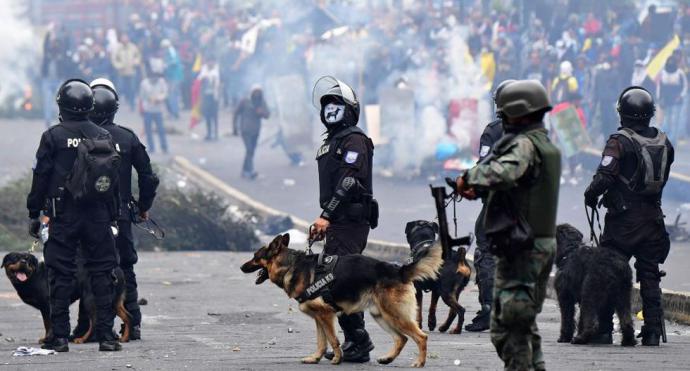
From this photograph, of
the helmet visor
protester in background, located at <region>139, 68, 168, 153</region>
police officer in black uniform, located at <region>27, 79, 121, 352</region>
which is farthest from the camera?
protester in background, located at <region>139, 68, 168, 153</region>

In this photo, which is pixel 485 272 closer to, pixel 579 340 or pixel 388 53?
pixel 579 340

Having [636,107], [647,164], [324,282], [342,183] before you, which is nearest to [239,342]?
[324,282]

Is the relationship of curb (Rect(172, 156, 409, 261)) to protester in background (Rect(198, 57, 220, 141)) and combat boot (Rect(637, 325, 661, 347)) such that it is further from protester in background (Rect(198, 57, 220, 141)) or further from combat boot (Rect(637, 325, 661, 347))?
combat boot (Rect(637, 325, 661, 347))

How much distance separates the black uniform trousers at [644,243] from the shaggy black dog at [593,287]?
0.15 m

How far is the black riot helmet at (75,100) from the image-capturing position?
984 centimetres

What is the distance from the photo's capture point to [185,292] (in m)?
14.5

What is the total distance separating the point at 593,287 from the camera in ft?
32.9

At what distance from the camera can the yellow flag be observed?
25.8 m

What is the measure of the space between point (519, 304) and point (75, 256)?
147 inches

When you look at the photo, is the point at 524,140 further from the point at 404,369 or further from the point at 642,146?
the point at 642,146

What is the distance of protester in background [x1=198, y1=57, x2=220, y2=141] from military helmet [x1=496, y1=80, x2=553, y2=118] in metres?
25.2

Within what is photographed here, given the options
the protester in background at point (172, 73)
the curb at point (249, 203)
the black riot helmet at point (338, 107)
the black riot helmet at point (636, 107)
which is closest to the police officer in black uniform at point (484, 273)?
the black riot helmet at point (636, 107)

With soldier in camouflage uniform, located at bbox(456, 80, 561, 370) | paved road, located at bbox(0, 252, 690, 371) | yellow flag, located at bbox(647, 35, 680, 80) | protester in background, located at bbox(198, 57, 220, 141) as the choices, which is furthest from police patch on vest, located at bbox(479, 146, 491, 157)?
protester in background, located at bbox(198, 57, 220, 141)

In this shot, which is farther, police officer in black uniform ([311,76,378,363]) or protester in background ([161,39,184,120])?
protester in background ([161,39,184,120])
